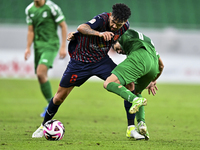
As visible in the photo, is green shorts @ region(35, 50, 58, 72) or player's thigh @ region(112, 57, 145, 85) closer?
player's thigh @ region(112, 57, 145, 85)

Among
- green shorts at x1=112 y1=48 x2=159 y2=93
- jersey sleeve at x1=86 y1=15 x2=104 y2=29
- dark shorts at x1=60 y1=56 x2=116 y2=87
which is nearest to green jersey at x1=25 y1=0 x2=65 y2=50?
dark shorts at x1=60 y1=56 x2=116 y2=87

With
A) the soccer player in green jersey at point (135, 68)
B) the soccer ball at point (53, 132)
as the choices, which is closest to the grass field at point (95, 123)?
the soccer ball at point (53, 132)

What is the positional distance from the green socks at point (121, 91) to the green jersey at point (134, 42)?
31.8 inches

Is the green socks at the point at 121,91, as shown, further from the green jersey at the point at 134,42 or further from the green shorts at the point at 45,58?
the green shorts at the point at 45,58

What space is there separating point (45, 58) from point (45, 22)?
0.89 metres

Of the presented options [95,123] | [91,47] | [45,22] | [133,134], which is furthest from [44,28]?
[133,134]

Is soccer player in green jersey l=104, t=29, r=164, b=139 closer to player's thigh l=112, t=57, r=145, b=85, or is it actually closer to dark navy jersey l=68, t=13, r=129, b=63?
player's thigh l=112, t=57, r=145, b=85

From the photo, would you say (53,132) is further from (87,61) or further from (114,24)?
(114,24)

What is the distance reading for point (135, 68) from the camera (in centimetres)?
462

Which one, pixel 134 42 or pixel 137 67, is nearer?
pixel 137 67

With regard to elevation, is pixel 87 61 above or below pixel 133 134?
above

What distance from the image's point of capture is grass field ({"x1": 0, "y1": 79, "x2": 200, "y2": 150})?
14.1ft

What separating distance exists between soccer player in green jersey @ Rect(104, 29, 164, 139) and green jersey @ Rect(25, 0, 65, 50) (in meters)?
2.64

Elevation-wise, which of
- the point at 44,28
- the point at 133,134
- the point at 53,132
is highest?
the point at 44,28
